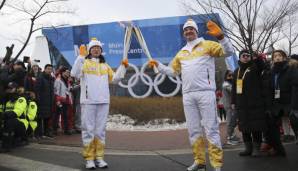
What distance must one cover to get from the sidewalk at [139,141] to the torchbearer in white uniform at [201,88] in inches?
109

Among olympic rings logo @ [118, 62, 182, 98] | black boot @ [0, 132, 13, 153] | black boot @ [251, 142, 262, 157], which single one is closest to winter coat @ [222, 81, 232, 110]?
black boot @ [251, 142, 262, 157]

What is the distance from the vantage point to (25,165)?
659 centimetres

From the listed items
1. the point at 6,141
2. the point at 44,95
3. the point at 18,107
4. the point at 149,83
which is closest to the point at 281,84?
the point at 18,107

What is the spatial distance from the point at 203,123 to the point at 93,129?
1.71 meters

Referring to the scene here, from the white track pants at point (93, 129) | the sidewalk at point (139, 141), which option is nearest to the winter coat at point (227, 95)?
the sidewalk at point (139, 141)

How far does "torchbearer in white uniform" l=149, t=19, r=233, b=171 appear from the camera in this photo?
220 inches

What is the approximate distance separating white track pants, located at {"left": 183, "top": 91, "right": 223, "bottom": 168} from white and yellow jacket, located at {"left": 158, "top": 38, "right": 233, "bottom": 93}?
108 millimetres

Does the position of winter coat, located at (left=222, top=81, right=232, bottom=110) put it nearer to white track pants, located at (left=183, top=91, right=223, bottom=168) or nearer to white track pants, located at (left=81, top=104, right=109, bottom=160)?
white track pants, located at (left=183, top=91, right=223, bottom=168)

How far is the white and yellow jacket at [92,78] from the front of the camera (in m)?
6.42

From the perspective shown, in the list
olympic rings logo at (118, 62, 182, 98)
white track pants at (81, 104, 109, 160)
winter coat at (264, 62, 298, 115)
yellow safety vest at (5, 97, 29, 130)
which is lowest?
white track pants at (81, 104, 109, 160)

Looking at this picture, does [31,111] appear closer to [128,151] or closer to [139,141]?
[128,151]

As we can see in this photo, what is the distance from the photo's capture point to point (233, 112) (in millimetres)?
8531

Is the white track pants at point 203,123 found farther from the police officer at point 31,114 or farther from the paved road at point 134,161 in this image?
the police officer at point 31,114

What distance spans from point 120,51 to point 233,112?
1684cm
